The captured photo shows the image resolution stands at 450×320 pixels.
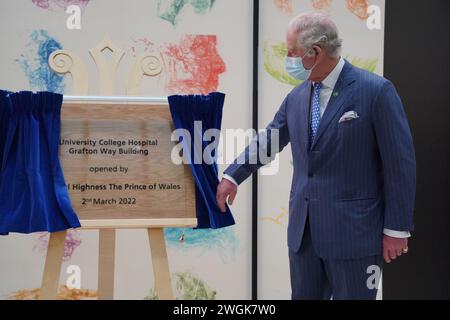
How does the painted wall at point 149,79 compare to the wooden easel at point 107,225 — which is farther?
the painted wall at point 149,79

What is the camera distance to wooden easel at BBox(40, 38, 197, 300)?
1.79m

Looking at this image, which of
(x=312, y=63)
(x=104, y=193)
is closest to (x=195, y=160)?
(x=104, y=193)

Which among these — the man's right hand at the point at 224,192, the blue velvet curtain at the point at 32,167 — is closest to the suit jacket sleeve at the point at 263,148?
the man's right hand at the point at 224,192

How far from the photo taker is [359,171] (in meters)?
1.73

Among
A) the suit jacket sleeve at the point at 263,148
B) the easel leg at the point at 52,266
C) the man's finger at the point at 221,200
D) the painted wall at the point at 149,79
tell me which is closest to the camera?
the easel leg at the point at 52,266

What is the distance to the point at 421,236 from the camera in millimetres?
2979

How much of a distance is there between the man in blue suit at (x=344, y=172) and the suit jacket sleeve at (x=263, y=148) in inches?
6.9

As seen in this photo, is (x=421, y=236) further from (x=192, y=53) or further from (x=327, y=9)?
(x=192, y=53)

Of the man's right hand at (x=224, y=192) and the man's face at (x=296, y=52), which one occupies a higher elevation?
the man's face at (x=296, y=52)

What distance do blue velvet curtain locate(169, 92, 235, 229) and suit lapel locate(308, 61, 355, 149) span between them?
1.26 feet

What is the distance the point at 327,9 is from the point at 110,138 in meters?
1.61

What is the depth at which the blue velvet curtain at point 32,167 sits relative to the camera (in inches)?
67.7

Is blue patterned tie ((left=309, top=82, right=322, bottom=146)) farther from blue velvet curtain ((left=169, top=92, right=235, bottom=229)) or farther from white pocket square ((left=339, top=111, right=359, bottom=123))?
blue velvet curtain ((left=169, top=92, right=235, bottom=229))

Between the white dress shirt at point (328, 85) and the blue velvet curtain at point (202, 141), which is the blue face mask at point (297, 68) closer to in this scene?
the white dress shirt at point (328, 85)
